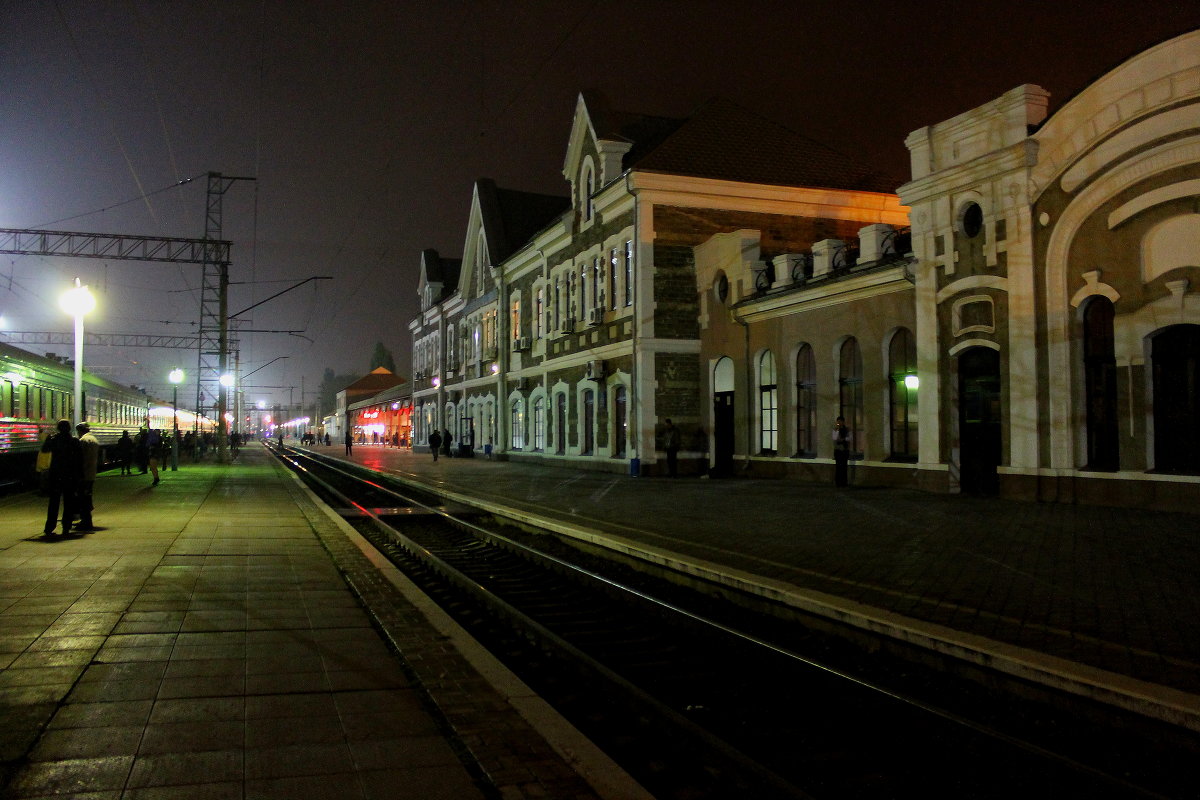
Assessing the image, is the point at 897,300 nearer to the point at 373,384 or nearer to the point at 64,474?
the point at 64,474

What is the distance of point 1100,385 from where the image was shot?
50.1 ft

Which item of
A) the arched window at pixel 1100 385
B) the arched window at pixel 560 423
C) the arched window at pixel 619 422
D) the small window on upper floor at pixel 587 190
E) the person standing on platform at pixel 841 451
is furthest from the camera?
the arched window at pixel 560 423

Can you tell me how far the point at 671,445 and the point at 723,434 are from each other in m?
1.60

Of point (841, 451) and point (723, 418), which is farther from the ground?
point (723, 418)

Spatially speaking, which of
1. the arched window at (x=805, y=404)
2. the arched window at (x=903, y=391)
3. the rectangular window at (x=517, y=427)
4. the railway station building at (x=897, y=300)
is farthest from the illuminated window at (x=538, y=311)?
the arched window at (x=903, y=391)

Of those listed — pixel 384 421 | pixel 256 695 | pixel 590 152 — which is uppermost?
pixel 590 152

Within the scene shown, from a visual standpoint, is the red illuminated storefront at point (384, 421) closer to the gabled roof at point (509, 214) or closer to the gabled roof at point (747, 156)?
the gabled roof at point (509, 214)

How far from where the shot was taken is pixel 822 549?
11703mm

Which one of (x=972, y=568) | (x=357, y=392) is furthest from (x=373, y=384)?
(x=972, y=568)

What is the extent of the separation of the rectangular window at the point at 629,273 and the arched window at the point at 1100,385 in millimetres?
15196

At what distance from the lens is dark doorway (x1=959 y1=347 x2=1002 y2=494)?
677 inches

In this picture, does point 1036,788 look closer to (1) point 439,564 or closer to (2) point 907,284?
(1) point 439,564

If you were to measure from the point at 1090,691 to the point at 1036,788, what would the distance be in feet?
4.14

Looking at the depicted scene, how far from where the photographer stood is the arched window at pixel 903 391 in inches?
767
